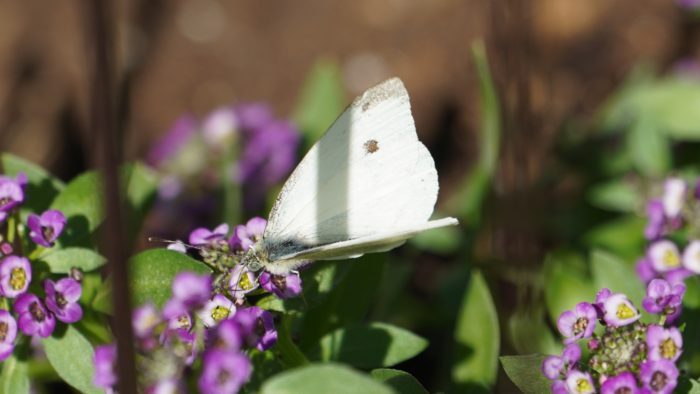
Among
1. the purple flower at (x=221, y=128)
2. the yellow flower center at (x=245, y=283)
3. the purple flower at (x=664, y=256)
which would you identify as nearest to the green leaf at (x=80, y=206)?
the yellow flower center at (x=245, y=283)

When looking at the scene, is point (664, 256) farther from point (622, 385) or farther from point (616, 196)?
point (616, 196)

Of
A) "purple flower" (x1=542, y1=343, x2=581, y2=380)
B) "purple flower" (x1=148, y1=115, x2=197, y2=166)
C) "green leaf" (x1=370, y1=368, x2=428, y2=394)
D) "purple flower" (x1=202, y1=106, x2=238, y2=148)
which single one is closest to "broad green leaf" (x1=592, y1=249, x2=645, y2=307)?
"purple flower" (x1=542, y1=343, x2=581, y2=380)

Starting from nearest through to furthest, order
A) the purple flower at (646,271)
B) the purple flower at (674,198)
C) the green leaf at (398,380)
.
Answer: the green leaf at (398,380), the purple flower at (646,271), the purple flower at (674,198)

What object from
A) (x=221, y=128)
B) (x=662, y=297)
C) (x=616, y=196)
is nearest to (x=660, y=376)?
(x=662, y=297)

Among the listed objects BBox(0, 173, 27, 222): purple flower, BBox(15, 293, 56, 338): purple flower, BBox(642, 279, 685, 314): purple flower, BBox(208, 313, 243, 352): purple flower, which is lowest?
BBox(208, 313, 243, 352): purple flower

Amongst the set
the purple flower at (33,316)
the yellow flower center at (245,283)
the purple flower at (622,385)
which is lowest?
the purple flower at (622,385)

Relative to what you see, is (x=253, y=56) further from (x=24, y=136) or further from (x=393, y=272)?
(x=393, y=272)

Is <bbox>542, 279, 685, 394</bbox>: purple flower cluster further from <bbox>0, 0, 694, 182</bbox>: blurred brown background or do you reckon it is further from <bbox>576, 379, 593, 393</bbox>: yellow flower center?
<bbox>0, 0, 694, 182</bbox>: blurred brown background

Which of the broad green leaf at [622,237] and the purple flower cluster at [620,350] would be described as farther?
the broad green leaf at [622,237]

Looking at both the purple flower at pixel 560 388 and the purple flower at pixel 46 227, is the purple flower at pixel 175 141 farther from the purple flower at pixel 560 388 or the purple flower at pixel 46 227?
the purple flower at pixel 560 388
